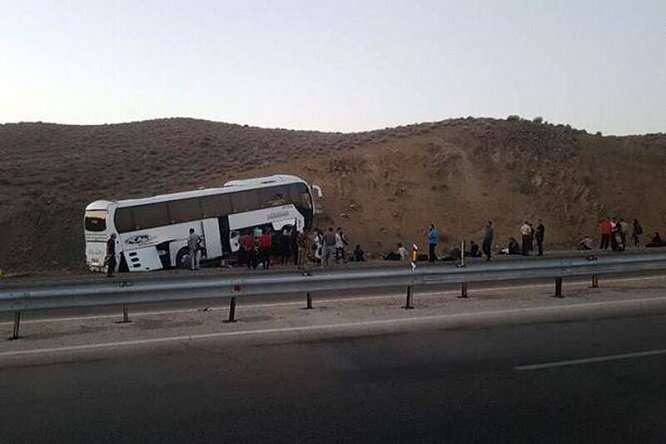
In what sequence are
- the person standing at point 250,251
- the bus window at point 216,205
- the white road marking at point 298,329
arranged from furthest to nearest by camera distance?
the bus window at point 216,205 < the person standing at point 250,251 < the white road marking at point 298,329

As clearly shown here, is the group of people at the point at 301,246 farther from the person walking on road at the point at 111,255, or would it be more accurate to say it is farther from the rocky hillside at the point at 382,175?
the rocky hillside at the point at 382,175

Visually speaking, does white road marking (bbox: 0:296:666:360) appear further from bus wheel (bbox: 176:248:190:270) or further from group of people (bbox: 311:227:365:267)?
bus wheel (bbox: 176:248:190:270)

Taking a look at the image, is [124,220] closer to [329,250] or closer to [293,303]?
[329,250]

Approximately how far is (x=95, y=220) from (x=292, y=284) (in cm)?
1827

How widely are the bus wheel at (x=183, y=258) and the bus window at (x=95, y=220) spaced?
3.18m

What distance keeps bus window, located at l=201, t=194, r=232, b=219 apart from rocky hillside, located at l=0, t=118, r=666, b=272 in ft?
28.9

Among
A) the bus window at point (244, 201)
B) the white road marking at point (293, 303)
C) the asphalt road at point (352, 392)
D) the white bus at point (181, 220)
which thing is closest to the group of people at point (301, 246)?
the white bus at point (181, 220)

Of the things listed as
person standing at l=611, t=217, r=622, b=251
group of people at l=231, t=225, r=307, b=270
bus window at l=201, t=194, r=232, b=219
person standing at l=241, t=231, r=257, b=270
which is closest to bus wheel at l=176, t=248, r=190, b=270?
bus window at l=201, t=194, r=232, b=219

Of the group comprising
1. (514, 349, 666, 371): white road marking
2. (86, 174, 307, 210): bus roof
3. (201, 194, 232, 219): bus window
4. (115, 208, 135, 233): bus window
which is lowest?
(514, 349, 666, 371): white road marking

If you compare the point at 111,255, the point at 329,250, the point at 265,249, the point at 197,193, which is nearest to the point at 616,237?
the point at 329,250

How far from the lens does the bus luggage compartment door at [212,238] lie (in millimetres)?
29391

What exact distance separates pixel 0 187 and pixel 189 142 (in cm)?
1794

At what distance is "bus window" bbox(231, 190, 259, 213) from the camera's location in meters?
30.1

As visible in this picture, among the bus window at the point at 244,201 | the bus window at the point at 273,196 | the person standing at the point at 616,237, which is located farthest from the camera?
the person standing at the point at 616,237
